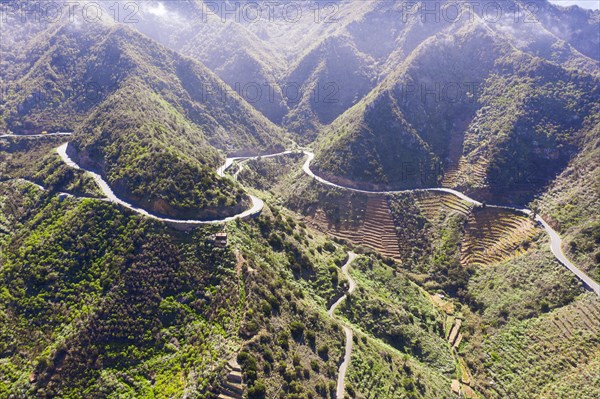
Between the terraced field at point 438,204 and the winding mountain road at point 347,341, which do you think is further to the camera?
the terraced field at point 438,204

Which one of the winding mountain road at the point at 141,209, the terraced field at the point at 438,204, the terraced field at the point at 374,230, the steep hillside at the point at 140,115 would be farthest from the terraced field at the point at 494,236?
the steep hillside at the point at 140,115

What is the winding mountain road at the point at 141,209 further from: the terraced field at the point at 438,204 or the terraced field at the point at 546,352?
the terraced field at the point at 546,352

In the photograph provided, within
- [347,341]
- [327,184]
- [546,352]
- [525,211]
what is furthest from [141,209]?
[525,211]

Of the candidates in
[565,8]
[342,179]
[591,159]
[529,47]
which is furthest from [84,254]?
[565,8]

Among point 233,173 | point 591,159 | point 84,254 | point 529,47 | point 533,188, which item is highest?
point 529,47

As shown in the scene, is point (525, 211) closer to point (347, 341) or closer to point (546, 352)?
point (546, 352)

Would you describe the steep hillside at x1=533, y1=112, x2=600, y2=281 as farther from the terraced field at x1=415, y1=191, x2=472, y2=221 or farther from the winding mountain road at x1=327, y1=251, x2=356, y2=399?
the winding mountain road at x1=327, y1=251, x2=356, y2=399

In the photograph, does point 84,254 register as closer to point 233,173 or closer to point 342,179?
point 233,173
